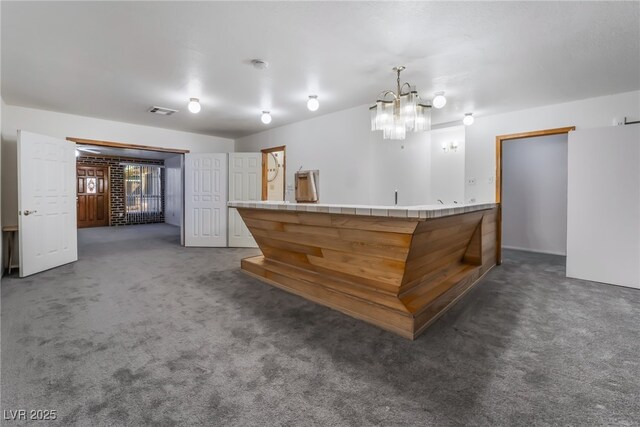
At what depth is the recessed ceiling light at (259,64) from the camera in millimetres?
2900

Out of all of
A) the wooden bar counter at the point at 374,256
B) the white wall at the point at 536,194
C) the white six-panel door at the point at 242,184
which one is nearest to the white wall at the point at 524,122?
the wooden bar counter at the point at 374,256

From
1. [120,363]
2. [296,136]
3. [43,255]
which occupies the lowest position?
[120,363]

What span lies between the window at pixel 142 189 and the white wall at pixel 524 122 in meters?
10.3

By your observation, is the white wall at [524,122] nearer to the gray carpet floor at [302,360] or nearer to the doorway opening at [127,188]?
the gray carpet floor at [302,360]

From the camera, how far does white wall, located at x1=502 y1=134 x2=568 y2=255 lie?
548 cm

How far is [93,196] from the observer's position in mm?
9492

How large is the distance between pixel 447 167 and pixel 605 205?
93.3 inches

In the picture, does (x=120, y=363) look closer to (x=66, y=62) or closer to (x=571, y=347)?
(x=66, y=62)

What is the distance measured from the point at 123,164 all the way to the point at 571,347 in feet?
39.0

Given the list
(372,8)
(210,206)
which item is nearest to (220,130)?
(210,206)

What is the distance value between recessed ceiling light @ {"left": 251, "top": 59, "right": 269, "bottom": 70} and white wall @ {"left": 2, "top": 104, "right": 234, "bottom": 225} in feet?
12.6

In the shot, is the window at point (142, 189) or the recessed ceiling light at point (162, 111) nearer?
the recessed ceiling light at point (162, 111)

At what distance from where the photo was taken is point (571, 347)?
214 centimetres

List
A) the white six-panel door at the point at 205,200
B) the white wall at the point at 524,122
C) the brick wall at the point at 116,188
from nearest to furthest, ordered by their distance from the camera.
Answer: the white wall at the point at 524,122
the white six-panel door at the point at 205,200
the brick wall at the point at 116,188
